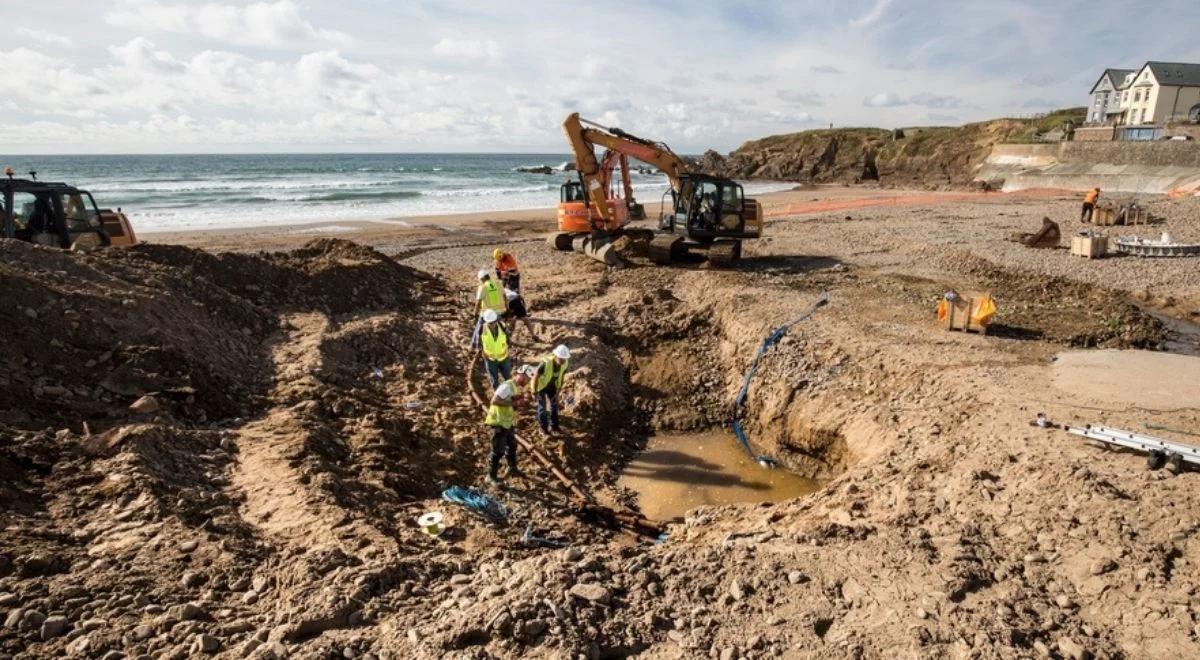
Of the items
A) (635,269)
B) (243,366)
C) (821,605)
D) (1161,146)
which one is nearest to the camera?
(821,605)

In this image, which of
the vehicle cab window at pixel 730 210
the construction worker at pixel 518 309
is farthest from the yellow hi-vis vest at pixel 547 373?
the vehicle cab window at pixel 730 210

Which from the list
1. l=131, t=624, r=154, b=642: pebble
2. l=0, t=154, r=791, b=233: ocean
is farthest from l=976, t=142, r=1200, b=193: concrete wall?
l=131, t=624, r=154, b=642: pebble

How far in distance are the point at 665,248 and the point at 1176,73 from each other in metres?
59.3

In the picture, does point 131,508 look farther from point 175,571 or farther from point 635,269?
point 635,269

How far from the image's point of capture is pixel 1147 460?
6355mm

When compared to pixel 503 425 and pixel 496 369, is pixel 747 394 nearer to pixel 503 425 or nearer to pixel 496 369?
pixel 496 369

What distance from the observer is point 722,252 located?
1670cm

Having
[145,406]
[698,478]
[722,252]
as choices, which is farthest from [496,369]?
[722,252]

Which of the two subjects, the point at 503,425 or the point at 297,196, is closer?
the point at 503,425

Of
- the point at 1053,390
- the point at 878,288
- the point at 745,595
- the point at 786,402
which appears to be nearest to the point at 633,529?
the point at 745,595

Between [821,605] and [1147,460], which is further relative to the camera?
[1147,460]

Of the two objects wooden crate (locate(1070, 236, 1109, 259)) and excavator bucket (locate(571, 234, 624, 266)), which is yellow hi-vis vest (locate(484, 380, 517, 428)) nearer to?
excavator bucket (locate(571, 234, 624, 266))

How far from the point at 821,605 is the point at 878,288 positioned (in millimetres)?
10927

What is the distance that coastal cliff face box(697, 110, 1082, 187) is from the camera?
53.5 metres
